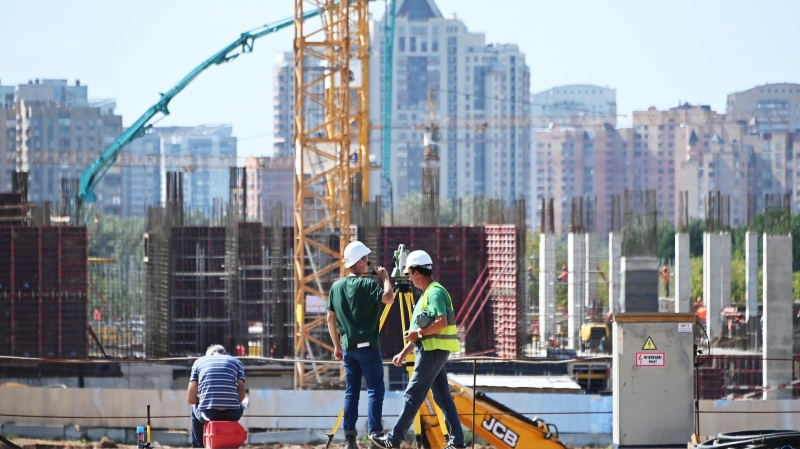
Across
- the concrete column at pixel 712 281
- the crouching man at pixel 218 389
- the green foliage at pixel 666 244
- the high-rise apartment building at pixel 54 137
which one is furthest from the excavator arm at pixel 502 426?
the high-rise apartment building at pixel 54 137

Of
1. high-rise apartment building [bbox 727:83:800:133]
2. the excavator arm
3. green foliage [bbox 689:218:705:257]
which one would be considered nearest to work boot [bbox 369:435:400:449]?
the excavator arm

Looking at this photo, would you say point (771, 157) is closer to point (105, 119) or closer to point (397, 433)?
point (105, 119)

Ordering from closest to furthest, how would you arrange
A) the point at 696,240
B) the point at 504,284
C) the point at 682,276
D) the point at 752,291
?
the point at 504,284 → the point at 682,276 → the point at 752,291 → the point at 696,240

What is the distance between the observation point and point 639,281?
28656mm

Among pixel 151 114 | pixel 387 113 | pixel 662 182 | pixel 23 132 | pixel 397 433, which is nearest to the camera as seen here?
pixel 397 433

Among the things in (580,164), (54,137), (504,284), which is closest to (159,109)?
(504,284)

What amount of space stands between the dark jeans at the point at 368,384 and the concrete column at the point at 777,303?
19115 mm

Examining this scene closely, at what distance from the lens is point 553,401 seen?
2050 centimetres

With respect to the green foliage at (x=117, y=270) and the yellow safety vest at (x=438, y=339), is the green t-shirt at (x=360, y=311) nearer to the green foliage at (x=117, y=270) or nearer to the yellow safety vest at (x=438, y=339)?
the yellow safety vest at (x=438, y=339)

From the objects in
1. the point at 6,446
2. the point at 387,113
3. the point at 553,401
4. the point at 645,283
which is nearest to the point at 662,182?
the point at 387,113

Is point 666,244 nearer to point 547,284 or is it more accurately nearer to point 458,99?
point 547,284

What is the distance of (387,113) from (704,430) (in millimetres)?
75033

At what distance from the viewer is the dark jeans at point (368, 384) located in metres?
8.47

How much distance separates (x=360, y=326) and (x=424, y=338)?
472 millimetres
